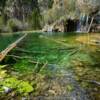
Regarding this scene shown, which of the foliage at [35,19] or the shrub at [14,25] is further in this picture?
the foliage at [35,19]

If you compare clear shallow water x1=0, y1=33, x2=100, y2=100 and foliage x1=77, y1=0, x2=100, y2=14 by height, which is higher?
foliage x1=77, y1=0, x2=100, y2=14

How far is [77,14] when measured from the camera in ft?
112

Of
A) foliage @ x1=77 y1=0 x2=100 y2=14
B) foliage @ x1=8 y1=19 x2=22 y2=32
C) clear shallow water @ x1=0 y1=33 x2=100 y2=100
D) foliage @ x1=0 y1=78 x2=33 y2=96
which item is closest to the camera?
clear shallow water @ x1=0 y1=33 x2=100 y2=100

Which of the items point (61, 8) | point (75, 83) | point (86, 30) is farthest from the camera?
point (61, 8)

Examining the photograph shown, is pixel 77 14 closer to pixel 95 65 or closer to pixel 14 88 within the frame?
pixel 95 65

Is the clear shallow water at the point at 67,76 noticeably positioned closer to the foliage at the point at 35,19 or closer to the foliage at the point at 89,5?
the foliage at the point at 89,5

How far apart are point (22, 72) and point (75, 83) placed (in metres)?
2.51

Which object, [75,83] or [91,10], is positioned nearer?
[75,83]

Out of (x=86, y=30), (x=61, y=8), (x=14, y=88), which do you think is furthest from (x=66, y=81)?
(x=61, y=8)

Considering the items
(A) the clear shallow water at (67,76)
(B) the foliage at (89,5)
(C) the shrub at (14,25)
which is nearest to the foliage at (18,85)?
(A) the clear shallow water at (67,76)

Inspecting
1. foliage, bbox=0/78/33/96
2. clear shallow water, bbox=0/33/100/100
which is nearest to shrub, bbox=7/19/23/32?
clear shallow water, bbox=0/33/100/100

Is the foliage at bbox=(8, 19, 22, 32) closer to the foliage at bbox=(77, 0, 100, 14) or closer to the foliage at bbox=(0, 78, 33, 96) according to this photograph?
the foliage at bbox=(77, 0, 100, 14)

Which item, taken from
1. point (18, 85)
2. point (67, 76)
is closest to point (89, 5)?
point (67, 76)

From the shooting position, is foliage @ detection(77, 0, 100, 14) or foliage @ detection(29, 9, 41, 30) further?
foliage @ detection(29, 9, 41, 30)
